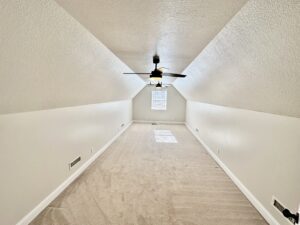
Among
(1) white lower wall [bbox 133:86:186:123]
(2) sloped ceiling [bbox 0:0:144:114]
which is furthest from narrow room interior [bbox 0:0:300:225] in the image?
(1) white lower wall [bbox 133:86:186:123]

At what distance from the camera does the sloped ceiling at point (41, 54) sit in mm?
1128

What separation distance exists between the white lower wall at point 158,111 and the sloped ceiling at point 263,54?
270 inches

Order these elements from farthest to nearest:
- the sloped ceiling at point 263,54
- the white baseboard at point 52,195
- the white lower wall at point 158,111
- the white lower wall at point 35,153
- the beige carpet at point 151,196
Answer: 1. the white lower wall at point 158,111
2. the beige carpet at point 151,196
3. the white baseboard at point 52,195
4. the white lower wall at point 35,153
5. the sloped ceiling at point 263,54

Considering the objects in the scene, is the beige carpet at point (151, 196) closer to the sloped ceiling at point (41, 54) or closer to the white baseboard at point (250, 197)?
the white baseboard at point (250, 197)

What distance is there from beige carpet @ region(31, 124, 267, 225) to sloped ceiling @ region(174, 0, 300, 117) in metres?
1.41

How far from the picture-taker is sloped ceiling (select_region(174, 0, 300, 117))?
1.12 metres

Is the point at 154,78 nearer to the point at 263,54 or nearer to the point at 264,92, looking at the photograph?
the point at 264,92

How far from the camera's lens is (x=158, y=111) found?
9406 mm

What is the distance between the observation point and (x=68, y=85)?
2.27 metres

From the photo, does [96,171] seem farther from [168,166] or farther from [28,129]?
[28,129]

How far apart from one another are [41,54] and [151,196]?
224 centimetres

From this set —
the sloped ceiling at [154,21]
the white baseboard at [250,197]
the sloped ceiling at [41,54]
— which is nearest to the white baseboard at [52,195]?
the sloped ceiling at [41,54]

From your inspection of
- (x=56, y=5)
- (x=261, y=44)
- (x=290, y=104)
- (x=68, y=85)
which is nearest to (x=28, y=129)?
(x=68, y=85)

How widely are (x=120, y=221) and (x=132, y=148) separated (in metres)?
2.88
